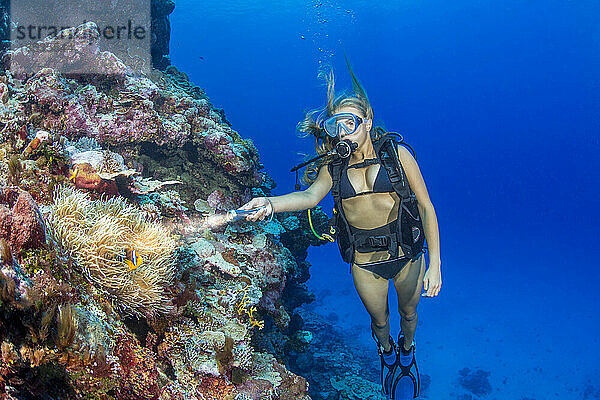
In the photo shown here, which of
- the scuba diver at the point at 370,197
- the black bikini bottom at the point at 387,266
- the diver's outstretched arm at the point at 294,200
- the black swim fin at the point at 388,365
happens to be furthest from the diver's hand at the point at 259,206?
the black swim fin at the point at 388,365

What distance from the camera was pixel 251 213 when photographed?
125 inches

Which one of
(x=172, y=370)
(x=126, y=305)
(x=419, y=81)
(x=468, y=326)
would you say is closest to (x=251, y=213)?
(x=126, y=305)

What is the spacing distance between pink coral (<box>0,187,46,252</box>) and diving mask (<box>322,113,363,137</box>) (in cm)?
318

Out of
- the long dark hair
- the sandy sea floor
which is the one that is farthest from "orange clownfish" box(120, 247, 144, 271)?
the sandy sea floor

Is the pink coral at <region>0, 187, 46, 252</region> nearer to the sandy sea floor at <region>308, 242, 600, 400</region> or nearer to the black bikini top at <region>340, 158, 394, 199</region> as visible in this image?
the black bikini top at <region>340, 158, 394, 199</region>

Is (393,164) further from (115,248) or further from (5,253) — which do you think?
(5,253)

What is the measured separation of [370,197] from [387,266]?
1.13m

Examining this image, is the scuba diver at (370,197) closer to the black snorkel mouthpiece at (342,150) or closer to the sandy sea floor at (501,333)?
the black snorkel mouthpiece at (342,150)

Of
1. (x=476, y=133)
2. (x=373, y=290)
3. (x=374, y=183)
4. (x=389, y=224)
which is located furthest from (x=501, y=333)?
(x=476, y=133)

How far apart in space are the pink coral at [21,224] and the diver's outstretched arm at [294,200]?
1559 millimetres

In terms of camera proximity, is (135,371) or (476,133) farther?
(476,133)

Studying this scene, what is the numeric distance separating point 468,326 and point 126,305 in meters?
27.9

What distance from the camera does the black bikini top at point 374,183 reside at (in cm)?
439

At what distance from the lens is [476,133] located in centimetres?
11312
